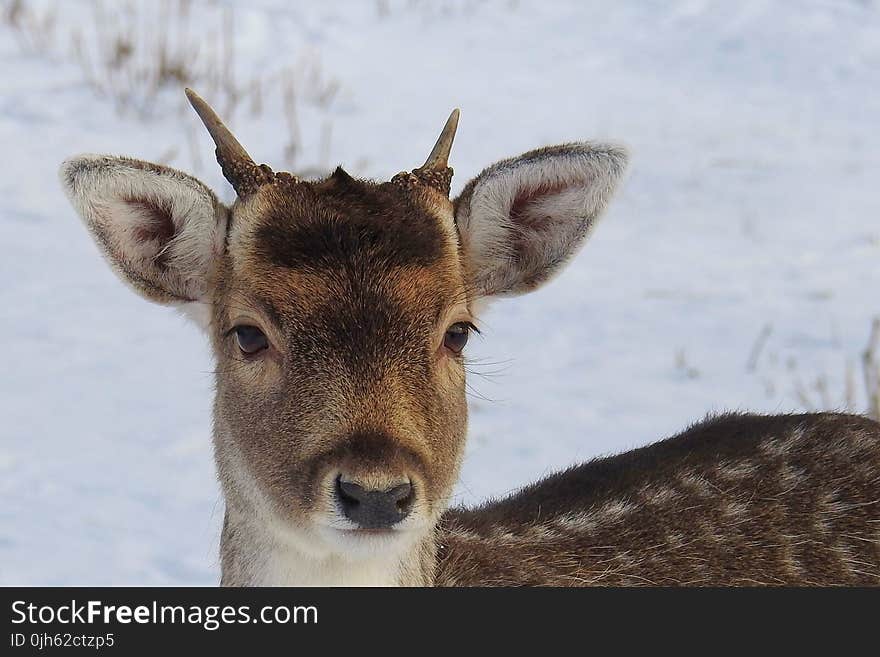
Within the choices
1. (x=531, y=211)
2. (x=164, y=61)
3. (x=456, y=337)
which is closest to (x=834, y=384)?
(x=531, y=211)

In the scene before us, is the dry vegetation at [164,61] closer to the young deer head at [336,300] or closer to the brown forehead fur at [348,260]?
the young deer head at [336,300]

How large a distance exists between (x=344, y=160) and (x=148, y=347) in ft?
10.0

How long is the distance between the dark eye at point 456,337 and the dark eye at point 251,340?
0.57 metres

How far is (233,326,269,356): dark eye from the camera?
4.52 m

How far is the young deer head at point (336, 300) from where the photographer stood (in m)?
4.18

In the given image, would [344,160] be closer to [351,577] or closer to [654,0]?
[654,0]

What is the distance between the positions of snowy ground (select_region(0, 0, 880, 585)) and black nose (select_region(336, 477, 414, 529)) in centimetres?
215

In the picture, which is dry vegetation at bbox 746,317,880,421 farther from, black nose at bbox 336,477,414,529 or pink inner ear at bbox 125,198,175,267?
black nose at bbox 336,477,414,529

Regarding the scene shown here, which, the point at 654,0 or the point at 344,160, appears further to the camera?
the point at 654,0

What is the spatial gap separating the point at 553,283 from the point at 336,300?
6.30 metres

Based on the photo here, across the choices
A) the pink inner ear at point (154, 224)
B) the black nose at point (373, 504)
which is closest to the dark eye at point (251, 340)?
the pink inner ear at point (154, 224)

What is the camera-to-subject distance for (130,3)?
44.8 feet

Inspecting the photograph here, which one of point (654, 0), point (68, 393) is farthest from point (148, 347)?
point (654, 0)

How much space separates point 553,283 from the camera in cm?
1054
